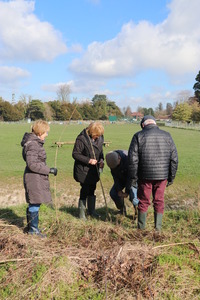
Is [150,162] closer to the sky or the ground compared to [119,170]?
closer to the sky

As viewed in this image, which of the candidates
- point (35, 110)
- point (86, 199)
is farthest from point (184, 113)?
point (86, 199)

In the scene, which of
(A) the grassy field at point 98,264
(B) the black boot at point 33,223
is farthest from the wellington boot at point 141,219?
(B) the black boot at point 33,223

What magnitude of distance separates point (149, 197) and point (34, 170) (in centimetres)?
180

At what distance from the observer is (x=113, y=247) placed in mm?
3273

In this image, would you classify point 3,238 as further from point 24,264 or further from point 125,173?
point 125,173

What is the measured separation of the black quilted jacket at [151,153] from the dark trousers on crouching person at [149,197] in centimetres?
14

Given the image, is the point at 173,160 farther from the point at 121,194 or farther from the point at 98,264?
the point at 98,264

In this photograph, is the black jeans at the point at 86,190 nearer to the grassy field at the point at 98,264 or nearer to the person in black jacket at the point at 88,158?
the person in black jacket at the point at 88,158

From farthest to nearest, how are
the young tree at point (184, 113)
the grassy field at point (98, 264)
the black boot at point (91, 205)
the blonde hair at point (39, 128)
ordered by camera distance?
the young tree at point (184, 113) < the black boot at point (91, 205) < the blonde hair at point (39, 128) < the grassy field at point (98, 264)

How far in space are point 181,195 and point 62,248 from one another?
18.2 ft

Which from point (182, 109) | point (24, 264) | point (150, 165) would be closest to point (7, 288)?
point (24, 264)

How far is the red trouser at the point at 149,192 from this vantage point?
4.16 metres

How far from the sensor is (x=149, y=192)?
418 cm

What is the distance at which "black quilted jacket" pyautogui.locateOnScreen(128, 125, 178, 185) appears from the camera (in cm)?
402
